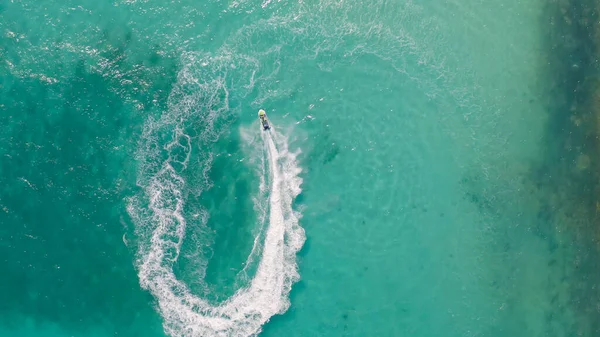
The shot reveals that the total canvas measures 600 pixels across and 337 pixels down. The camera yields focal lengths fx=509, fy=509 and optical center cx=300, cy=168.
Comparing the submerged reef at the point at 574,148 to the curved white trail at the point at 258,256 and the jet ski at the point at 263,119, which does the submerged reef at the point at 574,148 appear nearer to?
the curved white trail at the point at 258,256

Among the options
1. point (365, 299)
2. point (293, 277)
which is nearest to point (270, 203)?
point (293, 277)

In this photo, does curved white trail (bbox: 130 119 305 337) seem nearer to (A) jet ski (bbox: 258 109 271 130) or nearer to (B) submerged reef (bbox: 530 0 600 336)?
(A) jet ski (bbox: 258 109 271 130)

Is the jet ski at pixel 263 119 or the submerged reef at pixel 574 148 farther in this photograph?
the submerged reef at pixel 574 148

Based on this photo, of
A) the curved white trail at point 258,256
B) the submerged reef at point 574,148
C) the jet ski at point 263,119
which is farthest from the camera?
the submerged reef at point 574,148

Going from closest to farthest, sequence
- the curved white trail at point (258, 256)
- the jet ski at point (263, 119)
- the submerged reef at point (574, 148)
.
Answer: the jet ski at point (263, 119)
the curved white trail at point (258, 256)
the submerged reef at point (574, 148)

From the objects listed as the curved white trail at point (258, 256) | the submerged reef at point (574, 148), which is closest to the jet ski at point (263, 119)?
the curved white trail at point (258, 256)

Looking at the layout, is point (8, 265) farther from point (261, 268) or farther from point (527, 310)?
point (527, 310)
